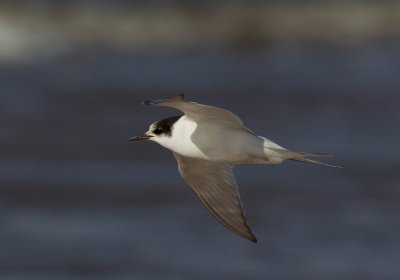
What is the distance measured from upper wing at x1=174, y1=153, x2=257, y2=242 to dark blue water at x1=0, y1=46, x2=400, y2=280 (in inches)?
186

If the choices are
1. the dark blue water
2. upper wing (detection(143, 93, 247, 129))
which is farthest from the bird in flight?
the dark blue water

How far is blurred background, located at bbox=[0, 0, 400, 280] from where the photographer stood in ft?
37.2

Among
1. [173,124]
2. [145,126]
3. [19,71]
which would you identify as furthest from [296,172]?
[173,124]

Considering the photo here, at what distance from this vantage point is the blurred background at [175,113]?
447 inches

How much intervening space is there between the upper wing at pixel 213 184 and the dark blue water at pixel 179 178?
473cm

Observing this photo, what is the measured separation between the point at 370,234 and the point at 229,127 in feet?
20.1

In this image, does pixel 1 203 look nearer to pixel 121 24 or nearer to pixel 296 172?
pixel 296 172

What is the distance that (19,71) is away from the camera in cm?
1731

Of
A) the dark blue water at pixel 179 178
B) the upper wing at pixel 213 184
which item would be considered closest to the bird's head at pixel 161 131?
the upper wing at pixel 213 184

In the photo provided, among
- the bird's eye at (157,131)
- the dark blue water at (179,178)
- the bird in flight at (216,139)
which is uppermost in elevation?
the dark blue water at (179,178)

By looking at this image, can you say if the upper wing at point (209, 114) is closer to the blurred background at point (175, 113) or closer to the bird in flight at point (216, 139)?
the bird in flight at point (216, 139)

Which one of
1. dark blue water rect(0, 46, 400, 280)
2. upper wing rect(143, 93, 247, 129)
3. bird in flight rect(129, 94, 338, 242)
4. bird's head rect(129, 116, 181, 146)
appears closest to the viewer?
upper wing rect(143, 93, 247, 129)

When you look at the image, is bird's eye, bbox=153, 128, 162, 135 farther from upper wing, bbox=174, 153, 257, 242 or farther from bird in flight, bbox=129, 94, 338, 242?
upper wing, bbox=174, 153, 257, 242

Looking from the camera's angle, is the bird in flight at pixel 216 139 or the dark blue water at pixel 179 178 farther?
the dark blue water at pixel 179 178
